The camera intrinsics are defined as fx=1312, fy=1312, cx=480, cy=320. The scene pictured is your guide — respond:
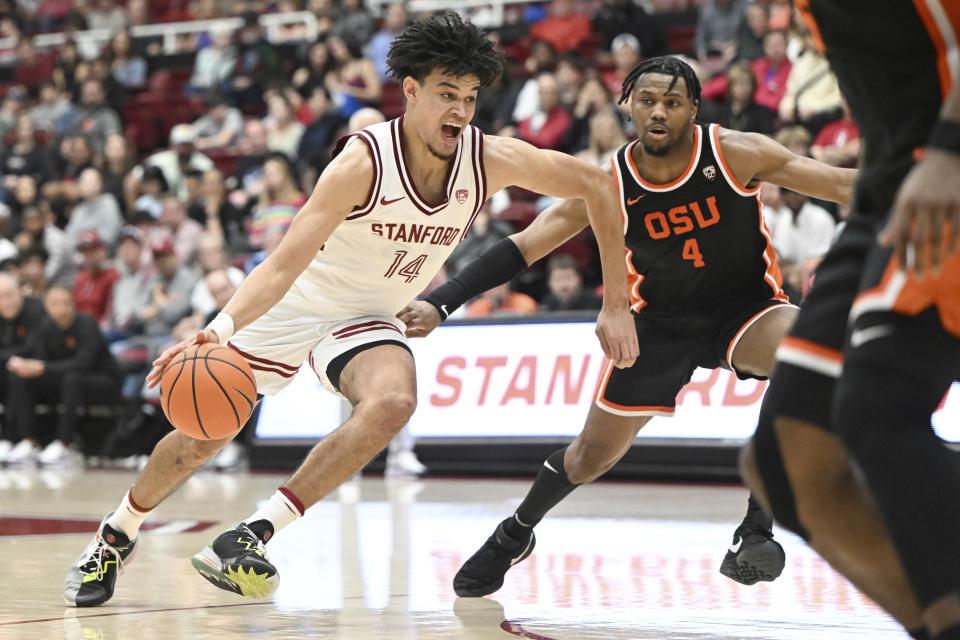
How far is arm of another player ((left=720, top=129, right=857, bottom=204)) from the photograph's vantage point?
4863 millimetres

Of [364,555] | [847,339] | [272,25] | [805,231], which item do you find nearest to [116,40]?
[272,25]

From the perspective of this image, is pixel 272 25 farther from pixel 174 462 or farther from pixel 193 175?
pixel 174 462

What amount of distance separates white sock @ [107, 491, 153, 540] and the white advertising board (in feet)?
17.3

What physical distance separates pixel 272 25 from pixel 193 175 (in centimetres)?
404

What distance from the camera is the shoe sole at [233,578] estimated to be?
419cm

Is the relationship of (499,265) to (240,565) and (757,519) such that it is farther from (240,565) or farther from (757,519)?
(240,565)

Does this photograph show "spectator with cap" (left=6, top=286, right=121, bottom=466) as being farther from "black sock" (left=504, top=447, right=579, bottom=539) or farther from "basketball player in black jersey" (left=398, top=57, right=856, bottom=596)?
"black sock" (left=504, top=447, right=579, bottom=539)

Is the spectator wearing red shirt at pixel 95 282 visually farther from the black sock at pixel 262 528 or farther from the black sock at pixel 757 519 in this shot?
the black sock at pixel 757 519

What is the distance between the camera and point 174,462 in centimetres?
488

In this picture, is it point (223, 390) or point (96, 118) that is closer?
point (223, 390)

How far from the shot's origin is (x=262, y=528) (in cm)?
437

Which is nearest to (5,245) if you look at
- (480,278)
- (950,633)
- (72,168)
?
(72,168)

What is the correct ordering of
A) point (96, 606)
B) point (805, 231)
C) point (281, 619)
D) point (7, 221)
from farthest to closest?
point (7, 221) → point (805, 231) → point (96, 606) → point (281, 619)

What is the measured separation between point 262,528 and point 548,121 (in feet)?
30.0
